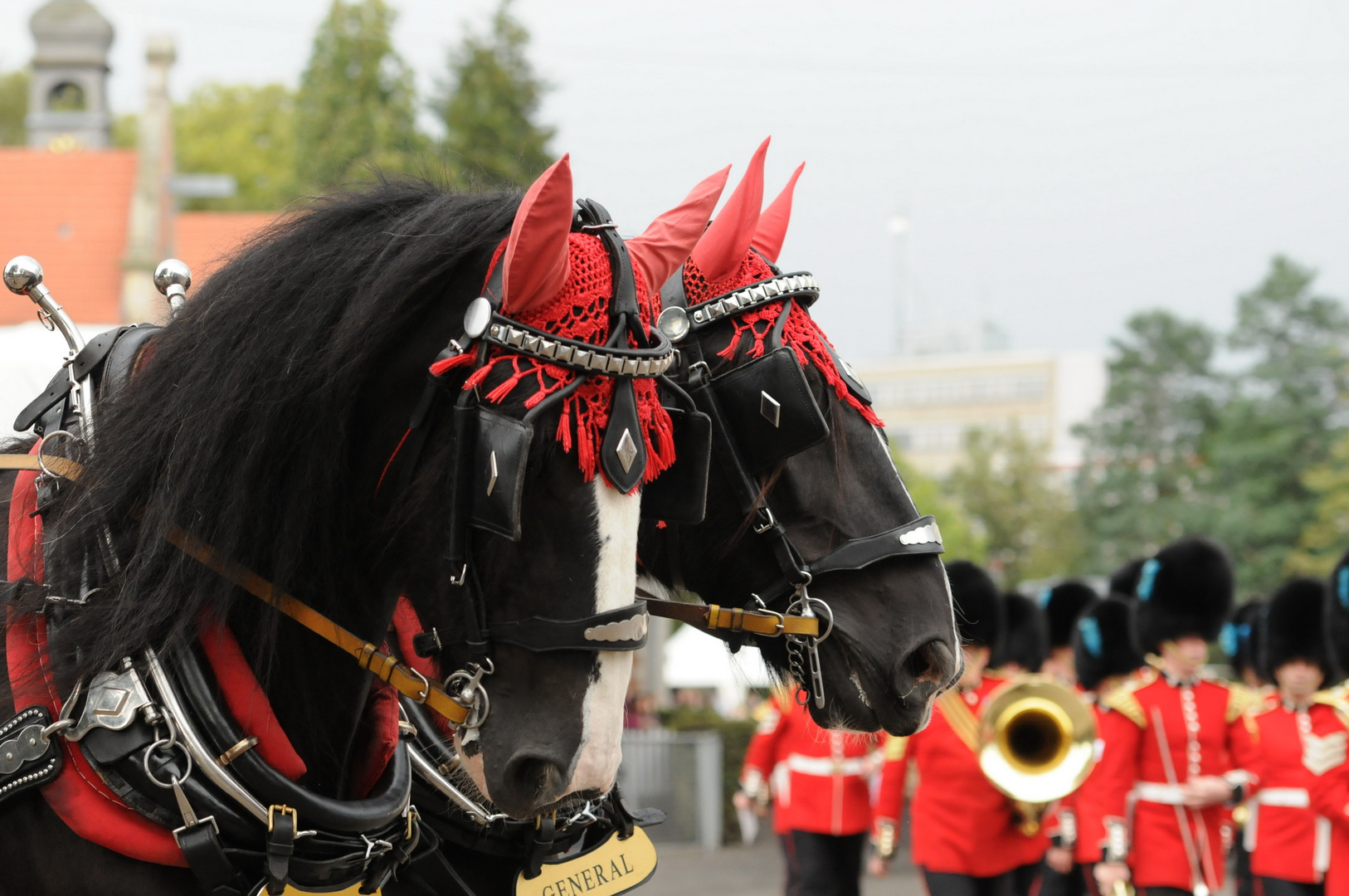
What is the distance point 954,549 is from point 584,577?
42.4 meters

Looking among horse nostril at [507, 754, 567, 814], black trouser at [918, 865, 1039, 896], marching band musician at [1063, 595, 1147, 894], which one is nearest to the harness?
horse nostril at [507, 754, 567, 814]

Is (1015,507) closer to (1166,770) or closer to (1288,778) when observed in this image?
(1166,770)

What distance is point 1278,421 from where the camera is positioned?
112 ft

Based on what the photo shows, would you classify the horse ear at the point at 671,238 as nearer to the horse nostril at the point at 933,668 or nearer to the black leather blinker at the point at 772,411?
the black leather blinker at the point at 772,411

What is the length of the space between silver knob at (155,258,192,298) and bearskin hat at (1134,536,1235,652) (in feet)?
20.8

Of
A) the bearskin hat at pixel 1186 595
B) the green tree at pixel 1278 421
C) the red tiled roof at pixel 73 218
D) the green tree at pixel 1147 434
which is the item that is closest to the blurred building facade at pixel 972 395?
the green tree at pixel 1147 434

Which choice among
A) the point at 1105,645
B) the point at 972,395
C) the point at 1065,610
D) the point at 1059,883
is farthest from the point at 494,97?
the point at 972,395

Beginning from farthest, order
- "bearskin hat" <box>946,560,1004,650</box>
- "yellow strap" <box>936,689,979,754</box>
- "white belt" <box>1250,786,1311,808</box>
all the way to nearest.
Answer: "bearskin hat" <box>946,560,1004,650</box> → "yellow strap" <box>936,689,979,754</box> → "white belt" <box>1250,786,1311,808</box>

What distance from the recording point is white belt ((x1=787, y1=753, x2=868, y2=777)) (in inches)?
344

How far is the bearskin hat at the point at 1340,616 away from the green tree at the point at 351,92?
15.0 meters

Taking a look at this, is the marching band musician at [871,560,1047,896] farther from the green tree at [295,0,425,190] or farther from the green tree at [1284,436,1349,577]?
the green tree at [1284,436,1349,577]

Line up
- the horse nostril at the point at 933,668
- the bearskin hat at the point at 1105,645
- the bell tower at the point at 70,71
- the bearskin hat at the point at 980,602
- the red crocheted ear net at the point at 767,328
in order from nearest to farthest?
1. the horse nostril at the point at 933,668
2. the red crocheted ear net at the point at 767,328
3. the bearskin hat at the point at 980,602
4. the bearskin hat at the point at 1105,645
5. the bell tower at the point at 70,71

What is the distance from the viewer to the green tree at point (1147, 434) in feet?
132

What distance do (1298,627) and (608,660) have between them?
694 centimetres
